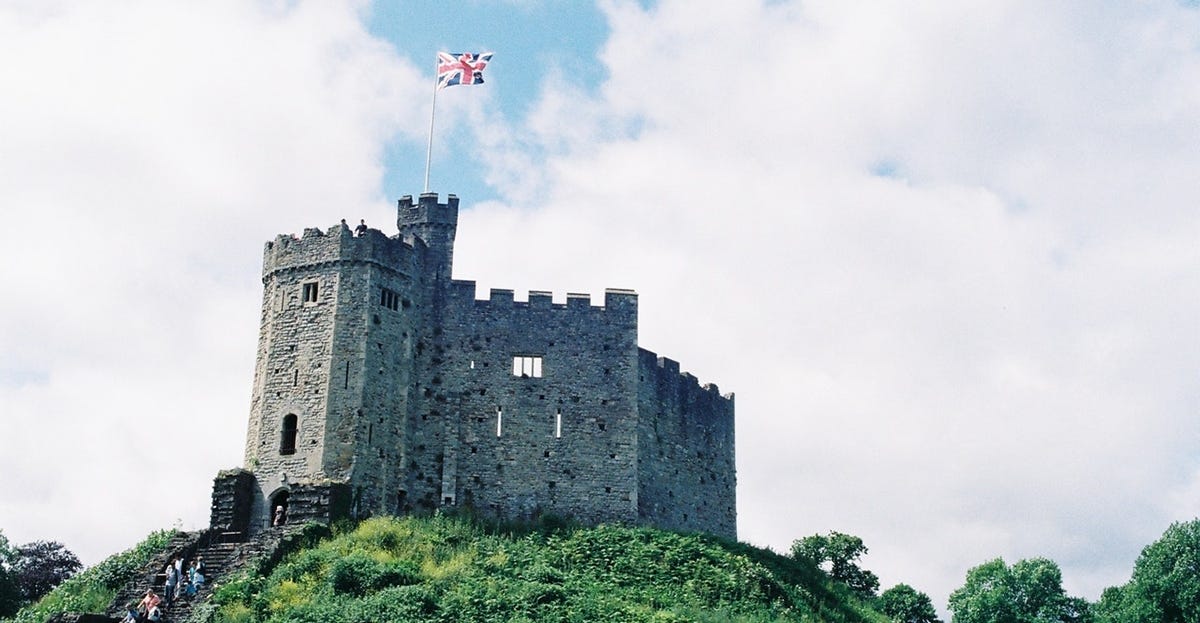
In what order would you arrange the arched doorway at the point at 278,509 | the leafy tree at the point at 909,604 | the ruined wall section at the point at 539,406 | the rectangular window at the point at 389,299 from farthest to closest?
1. the leafy tree at the point at 909,604
2. the ruined wall section at the point at 539,406
3. the rectangular window at the point at 389,299
4. the arched doorway at the point at 278,509

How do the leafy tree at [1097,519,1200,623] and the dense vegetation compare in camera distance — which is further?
the leafy tree at [1097,519,1200,623]

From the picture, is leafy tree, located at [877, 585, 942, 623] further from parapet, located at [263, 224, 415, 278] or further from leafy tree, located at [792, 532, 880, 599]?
parapet, located at [263, 224, 415, 278]

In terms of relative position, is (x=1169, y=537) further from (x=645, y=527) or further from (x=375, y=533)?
(x=375, y=533)

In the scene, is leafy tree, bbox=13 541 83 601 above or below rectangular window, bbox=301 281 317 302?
below

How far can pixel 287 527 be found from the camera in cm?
3706

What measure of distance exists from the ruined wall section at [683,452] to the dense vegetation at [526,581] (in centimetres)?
385

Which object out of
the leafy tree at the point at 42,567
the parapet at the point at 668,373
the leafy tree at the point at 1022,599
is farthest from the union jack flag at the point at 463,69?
the leafy tree at the point at 1022,599

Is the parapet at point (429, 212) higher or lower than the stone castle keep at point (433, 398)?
higher

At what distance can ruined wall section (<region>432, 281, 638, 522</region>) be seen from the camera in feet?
140

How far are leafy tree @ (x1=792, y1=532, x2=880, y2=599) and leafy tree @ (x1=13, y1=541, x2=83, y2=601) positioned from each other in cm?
3107

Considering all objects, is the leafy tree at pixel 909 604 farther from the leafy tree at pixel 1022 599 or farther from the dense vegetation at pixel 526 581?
the dense vegetation at pixel 526 581

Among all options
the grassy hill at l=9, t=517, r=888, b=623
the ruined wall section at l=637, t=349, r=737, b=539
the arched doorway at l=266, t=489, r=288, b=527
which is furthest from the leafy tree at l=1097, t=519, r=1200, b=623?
the arched doorway at l=266, t=489, r=288, b=527

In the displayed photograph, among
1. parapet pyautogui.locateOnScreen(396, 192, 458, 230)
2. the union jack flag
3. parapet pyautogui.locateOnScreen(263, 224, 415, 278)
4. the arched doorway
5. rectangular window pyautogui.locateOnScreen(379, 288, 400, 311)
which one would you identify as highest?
the union jack flag

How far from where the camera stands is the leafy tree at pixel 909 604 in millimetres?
59438
